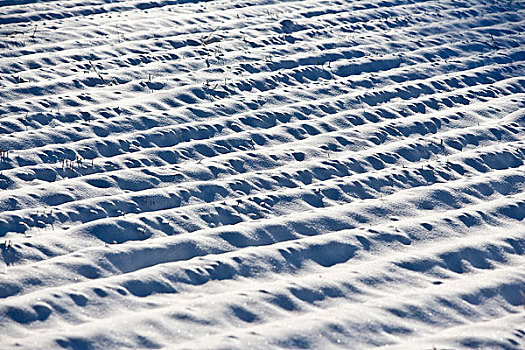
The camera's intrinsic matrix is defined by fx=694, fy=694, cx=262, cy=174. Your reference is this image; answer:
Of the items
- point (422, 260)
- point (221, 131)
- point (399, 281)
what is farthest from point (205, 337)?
point (221, 131)

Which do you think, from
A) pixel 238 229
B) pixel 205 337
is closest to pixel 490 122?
pixel 238 229

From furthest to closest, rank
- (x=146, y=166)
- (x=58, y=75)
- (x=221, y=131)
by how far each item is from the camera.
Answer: (x=58, y=75)
(x=221, y=131)
(x=146, y=166)

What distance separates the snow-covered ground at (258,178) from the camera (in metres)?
3.24

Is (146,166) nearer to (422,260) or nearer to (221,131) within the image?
(221,131)

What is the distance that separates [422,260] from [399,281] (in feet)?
0.85

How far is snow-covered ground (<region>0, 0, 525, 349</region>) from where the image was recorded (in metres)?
3.24

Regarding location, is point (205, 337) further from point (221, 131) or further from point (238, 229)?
point (221, 131)

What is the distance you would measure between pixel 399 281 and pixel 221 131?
214cm

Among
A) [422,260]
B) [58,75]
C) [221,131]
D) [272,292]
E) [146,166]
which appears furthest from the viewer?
[58,75]

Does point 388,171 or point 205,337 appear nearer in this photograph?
point 205,337

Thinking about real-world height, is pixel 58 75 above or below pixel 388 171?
above

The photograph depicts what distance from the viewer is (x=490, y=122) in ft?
18.2

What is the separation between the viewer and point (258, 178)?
181 inches

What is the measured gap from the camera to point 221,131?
5.23 m
